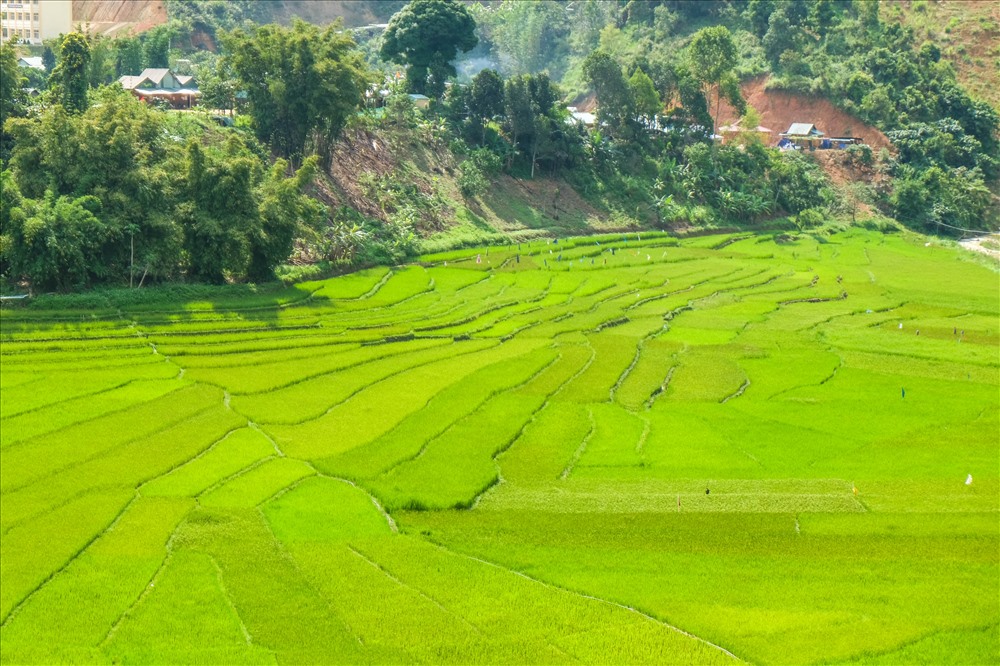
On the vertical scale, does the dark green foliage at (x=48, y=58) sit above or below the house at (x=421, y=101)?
above

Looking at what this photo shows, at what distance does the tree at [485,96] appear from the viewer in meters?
69.5

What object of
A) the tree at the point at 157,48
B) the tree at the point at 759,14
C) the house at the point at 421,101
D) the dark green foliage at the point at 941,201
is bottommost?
the dark green foliage at the point at 941,201

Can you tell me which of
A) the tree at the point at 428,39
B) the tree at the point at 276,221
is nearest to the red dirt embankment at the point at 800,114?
the tree at the point at 428,39

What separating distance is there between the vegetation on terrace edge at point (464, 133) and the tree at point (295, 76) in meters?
0.11

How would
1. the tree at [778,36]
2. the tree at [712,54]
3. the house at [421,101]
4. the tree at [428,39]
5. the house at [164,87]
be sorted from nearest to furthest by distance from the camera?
the house at [164,87]
the tree at [428,39]
the house at [421,101]
the tree at [712,54]
the tree at [778,36]

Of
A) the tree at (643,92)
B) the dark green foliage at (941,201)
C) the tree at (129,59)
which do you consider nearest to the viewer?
the tree at (129,59)

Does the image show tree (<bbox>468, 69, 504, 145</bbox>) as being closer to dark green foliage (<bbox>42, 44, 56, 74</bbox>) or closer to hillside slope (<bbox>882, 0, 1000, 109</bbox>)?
dark green foliage (<bbox>42, 44, 56, 74</bbox>)

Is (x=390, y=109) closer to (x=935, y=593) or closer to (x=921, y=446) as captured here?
(x=921, y=446)

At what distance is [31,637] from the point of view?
19312mm

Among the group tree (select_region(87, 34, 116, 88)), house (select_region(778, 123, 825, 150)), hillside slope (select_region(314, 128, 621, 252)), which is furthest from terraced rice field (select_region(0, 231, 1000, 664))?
house (select_region(778, 123, 825, 150))

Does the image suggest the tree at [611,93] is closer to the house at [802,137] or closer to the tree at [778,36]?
the house at [802,137]

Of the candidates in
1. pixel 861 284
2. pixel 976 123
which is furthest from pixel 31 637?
pixel 976 123

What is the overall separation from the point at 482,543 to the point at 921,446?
15.0 meters

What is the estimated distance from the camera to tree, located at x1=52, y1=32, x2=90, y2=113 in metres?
48.6
